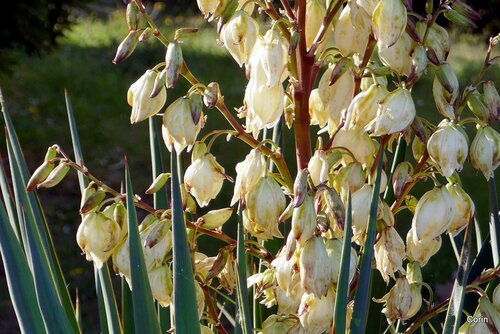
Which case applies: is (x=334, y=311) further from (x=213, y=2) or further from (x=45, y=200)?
(x=45, y=200)

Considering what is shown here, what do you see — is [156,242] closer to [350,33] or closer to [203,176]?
[203,176]

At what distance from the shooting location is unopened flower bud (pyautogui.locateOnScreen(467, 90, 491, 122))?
120 centimetres

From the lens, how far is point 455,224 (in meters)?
1.20

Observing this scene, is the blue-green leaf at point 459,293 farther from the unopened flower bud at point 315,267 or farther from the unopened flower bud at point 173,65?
the unopened flower bud at point 173,65

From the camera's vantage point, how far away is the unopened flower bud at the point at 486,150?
46.3 inches

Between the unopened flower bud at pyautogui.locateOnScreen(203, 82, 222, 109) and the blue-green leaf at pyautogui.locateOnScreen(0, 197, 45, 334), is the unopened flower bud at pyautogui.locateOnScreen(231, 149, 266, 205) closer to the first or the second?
the unopened flower bud at pyautogui.locateOnScreen(203, 82, 222, 109)

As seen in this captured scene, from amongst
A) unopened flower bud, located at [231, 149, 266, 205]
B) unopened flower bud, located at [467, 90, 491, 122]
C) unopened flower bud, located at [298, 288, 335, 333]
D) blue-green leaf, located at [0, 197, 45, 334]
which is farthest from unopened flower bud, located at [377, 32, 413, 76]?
blue-green leaf, located at [0, 197, 45, 334]

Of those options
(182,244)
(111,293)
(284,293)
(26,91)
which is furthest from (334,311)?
(26,91)

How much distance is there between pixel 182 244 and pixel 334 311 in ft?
0.70

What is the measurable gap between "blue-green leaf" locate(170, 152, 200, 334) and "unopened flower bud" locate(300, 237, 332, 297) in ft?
0.47

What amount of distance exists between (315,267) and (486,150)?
0.29 meters

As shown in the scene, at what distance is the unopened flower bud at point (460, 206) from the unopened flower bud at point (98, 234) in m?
0.46

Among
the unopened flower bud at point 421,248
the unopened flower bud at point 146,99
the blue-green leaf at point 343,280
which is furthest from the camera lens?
the unopened flower bud at point 421,248

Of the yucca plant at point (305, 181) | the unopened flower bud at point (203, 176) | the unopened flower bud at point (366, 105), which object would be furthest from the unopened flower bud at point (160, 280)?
the unopened flower bud at point (366, 105)
